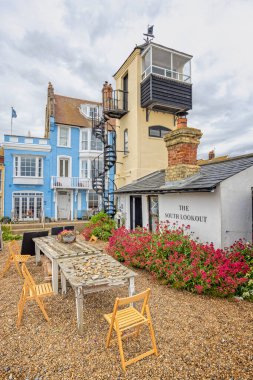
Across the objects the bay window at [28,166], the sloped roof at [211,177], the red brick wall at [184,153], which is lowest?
the sloped roof at [211,177]

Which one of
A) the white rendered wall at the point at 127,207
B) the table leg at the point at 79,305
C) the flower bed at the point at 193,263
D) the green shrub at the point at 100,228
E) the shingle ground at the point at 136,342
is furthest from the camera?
the green shrub at the point at 100,228

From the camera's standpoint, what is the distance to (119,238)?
7723mm

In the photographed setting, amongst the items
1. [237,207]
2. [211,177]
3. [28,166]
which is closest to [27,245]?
[211,177]

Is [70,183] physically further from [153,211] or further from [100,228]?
[153,211]

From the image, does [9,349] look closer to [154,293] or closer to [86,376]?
[86,376]

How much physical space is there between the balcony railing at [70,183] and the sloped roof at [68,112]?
5.57m

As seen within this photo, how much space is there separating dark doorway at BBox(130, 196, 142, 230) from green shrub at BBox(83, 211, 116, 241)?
1269 millimetres

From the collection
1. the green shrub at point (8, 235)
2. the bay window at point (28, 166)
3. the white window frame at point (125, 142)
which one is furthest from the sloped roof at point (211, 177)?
the bay window at point (28, 166)

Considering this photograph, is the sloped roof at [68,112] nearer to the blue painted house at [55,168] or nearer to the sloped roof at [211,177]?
the blue painted house at [55,168]

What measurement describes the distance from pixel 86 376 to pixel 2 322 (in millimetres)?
2135

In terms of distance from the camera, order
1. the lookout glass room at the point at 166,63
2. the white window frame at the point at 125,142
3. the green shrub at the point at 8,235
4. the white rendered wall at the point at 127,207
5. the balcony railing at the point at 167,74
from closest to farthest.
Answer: the white rendered wall at the point at 127,207, the green shrub at the point at 8,235, the lookout glass room at the point at 166,63, the balcony railing at the point at 167,74, the white window frame at the point at 125,142

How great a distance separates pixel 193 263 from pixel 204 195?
2234 mm

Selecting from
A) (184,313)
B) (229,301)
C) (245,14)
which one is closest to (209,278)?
(229,301)

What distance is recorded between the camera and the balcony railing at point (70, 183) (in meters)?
20.8
